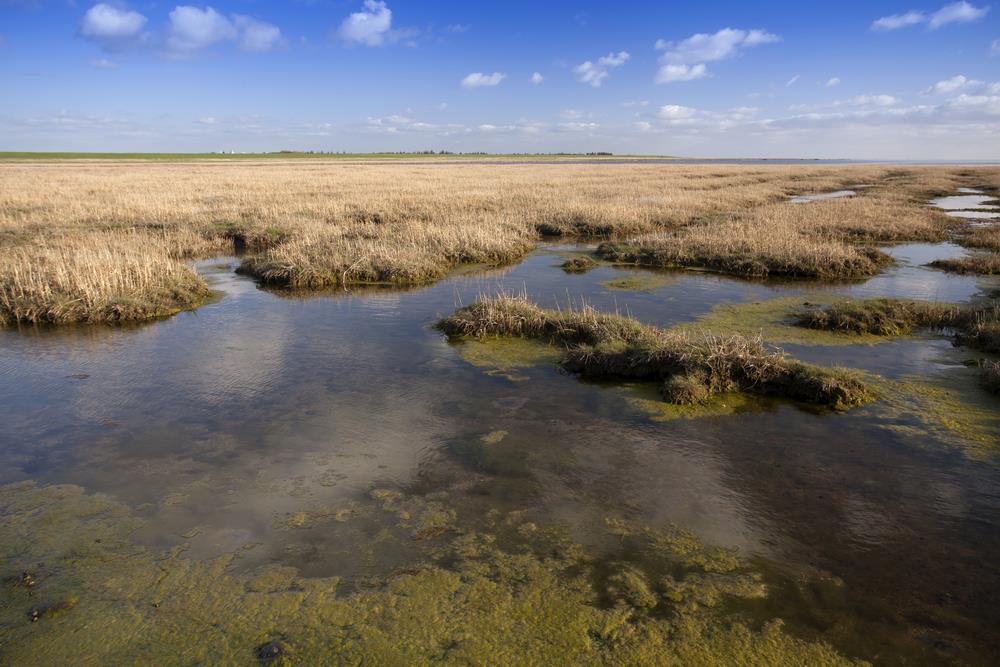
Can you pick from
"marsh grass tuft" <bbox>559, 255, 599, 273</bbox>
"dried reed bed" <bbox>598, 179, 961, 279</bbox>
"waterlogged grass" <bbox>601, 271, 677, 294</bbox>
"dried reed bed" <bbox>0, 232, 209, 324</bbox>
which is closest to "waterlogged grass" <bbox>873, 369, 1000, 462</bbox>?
"waterlogged grass" <bbox>601, 271, 677, 294</bbox>

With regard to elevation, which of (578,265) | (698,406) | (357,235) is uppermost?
(357,235)

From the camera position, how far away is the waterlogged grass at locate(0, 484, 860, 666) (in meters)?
4.12

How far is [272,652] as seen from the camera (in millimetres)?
4113

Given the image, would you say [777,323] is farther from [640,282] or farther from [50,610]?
[50,610]

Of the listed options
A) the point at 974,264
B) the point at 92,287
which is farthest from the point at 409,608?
the point at 974,264

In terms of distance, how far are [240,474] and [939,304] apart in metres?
14.5

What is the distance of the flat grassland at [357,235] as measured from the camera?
14.3 m

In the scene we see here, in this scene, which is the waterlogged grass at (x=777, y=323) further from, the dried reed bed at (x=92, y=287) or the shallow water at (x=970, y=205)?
the shallow water at (x=970, y=205)

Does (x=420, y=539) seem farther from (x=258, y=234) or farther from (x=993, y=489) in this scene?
(x=258, y=234)

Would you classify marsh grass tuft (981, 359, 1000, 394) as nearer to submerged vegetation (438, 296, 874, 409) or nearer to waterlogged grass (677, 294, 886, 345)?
submerged vegetation (438, 296, 874, 409)

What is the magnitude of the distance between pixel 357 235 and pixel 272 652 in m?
18.9

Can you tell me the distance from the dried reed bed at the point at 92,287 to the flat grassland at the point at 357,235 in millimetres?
37

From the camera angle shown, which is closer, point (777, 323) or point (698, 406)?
point (698, 406)

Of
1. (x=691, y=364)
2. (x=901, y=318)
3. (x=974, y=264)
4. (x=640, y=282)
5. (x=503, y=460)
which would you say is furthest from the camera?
(x=974, y=264)
